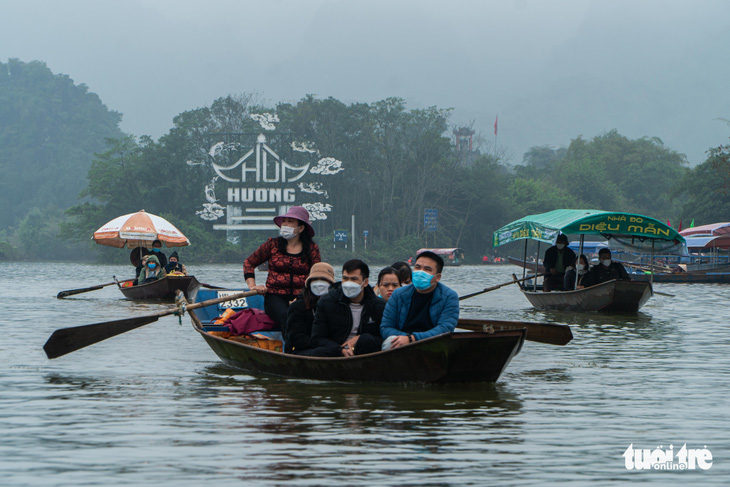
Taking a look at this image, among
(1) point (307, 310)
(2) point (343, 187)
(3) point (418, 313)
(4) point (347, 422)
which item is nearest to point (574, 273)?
(1) point (307, 310)

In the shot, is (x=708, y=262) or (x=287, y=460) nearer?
(x=287, y=460)

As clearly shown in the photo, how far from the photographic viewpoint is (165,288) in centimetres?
2044

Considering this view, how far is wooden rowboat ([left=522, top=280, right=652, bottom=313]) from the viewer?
1711 centimetres

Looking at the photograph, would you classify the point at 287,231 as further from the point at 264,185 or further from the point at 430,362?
the point at 264,185

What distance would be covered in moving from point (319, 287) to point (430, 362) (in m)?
1.24

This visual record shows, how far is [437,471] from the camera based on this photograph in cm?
519

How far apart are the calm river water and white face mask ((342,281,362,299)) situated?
0.81 m

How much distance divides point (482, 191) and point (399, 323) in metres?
66.1

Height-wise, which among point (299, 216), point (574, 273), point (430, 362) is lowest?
point (430, 362)

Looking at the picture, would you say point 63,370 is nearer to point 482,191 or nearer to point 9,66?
point 482,191

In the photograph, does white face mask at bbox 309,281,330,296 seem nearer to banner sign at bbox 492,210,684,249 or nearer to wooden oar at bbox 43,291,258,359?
wooden oar at bbox 43,291,258,359

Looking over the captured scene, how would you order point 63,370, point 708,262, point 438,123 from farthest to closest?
point 438,123, point 708,262, point 63,370

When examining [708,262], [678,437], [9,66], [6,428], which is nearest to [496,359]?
[678,437]

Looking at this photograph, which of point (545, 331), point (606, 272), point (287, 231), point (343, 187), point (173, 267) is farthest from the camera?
point (343, 187)
